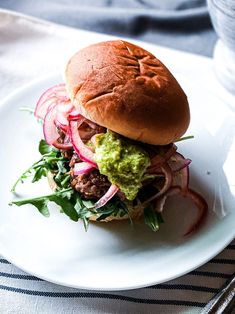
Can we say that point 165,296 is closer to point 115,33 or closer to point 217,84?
point 217,84

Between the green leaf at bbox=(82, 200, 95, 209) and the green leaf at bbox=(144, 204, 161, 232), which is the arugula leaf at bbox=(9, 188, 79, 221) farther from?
the green leaf at bbox=(144, 204, 161, 232)

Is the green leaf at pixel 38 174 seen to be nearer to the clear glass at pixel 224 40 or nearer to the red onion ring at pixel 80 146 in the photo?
the red onion ring at pixel 80 146

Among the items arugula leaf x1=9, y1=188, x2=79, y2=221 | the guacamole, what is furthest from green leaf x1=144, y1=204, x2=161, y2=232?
arugula leaf x1=9, y1=188, x2=79, y2=221

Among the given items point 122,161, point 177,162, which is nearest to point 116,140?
point 122,161

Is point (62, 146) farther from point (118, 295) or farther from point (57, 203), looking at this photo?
point (118, 295)

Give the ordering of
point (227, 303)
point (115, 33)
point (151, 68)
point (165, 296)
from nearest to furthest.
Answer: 1. point (227, 303)
2. point (165, 296)
3. point (151, 68)
4. point (115, 33)

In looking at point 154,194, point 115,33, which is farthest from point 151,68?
point 115,33

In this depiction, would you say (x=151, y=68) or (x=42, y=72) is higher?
(x=151, y=68)
